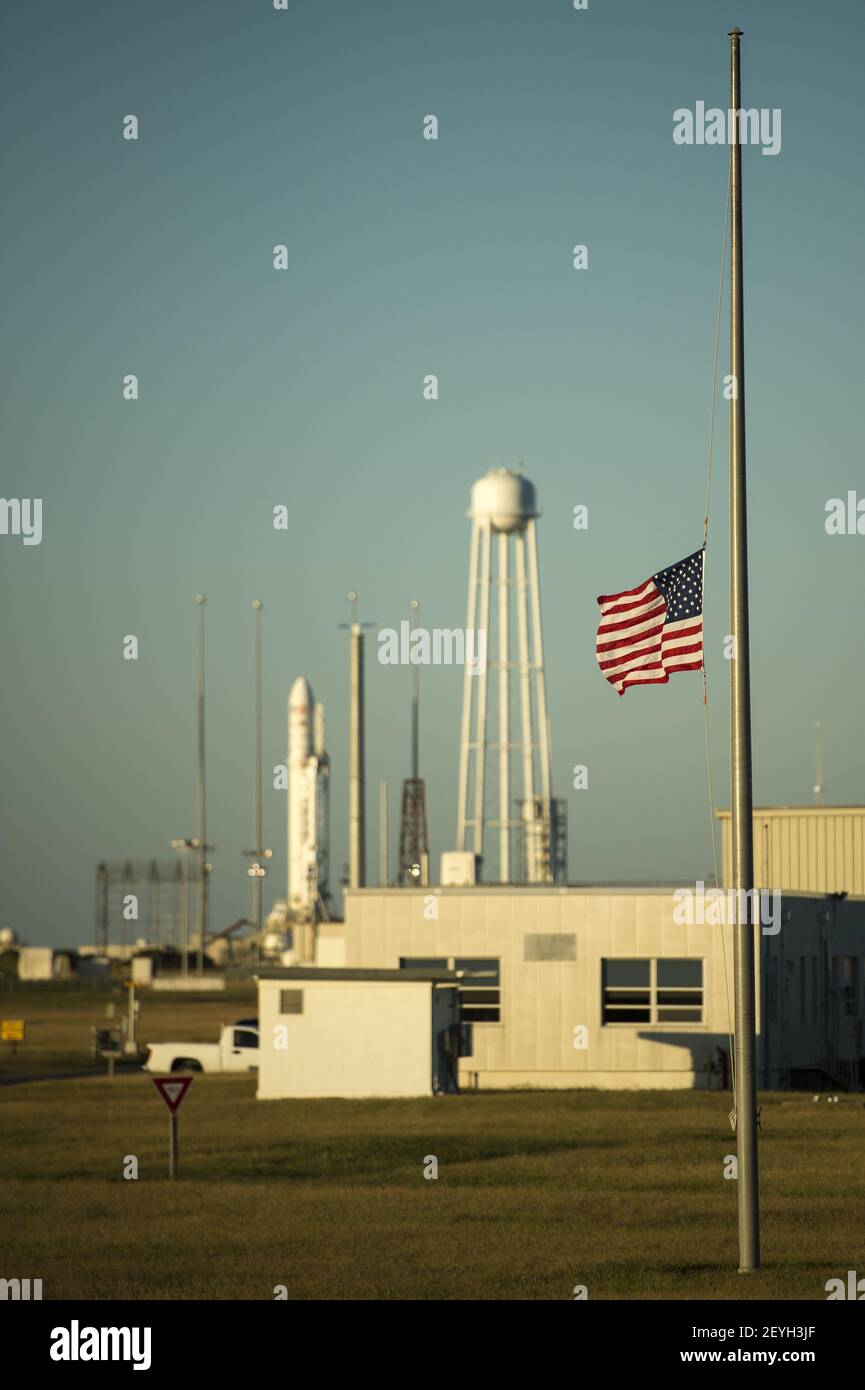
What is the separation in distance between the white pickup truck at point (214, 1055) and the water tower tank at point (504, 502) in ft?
129

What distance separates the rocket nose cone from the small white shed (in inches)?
5266

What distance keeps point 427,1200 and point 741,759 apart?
8.44 meters

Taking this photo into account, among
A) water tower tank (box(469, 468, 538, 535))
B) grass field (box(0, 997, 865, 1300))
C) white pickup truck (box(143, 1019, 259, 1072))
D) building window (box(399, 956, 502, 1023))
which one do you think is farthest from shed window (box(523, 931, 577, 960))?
water tower tank (box(469, 468, 538, 535))

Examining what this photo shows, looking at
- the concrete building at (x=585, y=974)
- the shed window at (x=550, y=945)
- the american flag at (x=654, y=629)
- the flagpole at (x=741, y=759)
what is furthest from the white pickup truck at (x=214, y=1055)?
the flagpole at (x=741, y=759)

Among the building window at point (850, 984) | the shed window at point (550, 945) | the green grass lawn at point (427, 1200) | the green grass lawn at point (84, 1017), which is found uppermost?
the shed window at point (550, 945)

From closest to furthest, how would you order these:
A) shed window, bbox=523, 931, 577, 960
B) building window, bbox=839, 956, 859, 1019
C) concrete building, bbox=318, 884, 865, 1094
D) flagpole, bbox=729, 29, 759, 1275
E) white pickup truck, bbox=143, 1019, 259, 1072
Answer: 1. flagpole, bbox=729, 29, 759, 1275
2. concrete building, bbox=318, 884, 865, 1094
3. shed window, bbox=523, 931, 577, 960
4. white pickup truck, bbox=143, 1019, 259, 1072
5. building window, bbox=839, 956, 859, 1019

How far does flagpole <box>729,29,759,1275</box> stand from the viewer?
56.4ft

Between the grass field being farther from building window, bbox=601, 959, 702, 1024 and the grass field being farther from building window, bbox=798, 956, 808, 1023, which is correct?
building window, bbox=798, 956, 808, 1023

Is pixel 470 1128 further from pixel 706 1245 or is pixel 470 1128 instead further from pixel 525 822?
pixel 525 822

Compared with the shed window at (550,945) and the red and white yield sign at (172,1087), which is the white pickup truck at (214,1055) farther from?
the red and white yield sign at (172,1087)

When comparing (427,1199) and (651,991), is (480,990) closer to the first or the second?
(651,991)

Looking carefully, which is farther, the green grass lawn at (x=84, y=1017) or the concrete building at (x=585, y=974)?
the green grass lawn at (x=84, y=1017)

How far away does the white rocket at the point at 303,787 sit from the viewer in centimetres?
15838
